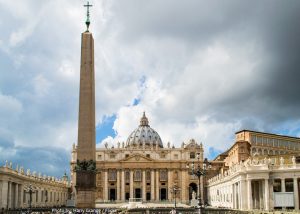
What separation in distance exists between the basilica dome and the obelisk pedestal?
10304 centimetres

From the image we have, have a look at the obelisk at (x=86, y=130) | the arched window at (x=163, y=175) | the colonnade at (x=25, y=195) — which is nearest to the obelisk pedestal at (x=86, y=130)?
the obelisk at (x=86, y=130)

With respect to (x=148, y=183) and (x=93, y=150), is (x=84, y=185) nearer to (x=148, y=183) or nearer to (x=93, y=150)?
(x=93, y=150)

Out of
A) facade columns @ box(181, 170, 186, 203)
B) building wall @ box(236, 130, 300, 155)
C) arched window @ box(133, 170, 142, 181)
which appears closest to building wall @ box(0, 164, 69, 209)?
arched window @ box(133, 170, 142, 181)

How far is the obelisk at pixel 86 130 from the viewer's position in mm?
34125

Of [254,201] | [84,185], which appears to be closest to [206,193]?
[254,201]

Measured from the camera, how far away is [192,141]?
116m

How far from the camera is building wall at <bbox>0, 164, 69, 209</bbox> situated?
51244 millimetres

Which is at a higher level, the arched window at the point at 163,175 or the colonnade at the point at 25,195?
the arched window at the point at 163,175

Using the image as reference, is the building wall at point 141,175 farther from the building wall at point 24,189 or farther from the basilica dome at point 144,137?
the basilica dome at point 144,137

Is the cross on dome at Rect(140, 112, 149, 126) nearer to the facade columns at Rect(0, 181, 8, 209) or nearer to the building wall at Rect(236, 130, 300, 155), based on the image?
the building wall at Rect(236, 130, 300, 155)

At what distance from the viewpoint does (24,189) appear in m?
61.7

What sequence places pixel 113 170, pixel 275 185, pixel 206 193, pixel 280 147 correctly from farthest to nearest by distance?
pixel 113 170 → pixel 206 193 → pixel 280 147 → pixel 275 185

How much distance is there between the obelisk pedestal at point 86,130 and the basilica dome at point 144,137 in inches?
4057

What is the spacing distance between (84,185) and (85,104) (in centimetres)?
635
